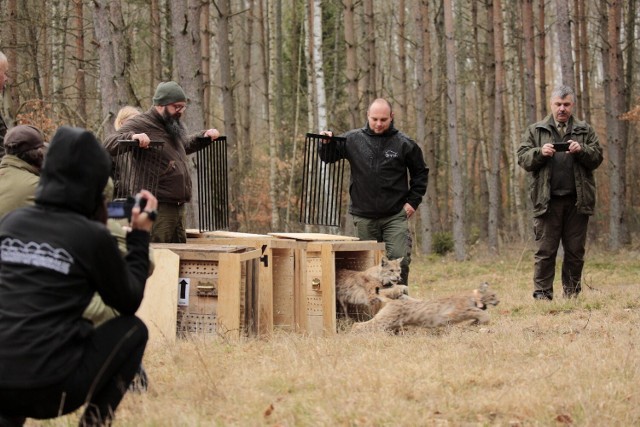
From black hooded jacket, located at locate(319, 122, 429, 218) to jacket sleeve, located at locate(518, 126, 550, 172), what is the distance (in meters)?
1.29

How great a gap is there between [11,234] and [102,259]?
1.58 ft

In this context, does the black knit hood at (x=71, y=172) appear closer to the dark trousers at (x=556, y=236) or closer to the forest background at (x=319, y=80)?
the dark trousers at (x=556, y=236)

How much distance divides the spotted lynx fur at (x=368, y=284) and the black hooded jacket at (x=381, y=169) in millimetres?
847

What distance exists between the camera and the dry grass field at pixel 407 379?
4.91 meters

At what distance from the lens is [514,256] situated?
803 inches

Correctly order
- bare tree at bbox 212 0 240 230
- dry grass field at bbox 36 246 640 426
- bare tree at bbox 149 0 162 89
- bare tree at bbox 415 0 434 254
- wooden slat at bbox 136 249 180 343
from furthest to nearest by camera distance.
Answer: bare tree at bbox 149 0 162 89 → bare tree at bbox 415 0 434 254 → bare tree at bbox 212 0 240 230 → wooden slat at bbox 136 249 180 343 → dry grass field at bbox 36 246 640 426

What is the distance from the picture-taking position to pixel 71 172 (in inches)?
161

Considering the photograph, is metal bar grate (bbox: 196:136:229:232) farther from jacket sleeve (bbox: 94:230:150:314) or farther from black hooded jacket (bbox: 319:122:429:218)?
jacket sleeve (bbox: 94:230:150:314)

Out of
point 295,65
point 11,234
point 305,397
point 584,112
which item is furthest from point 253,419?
point 295,65

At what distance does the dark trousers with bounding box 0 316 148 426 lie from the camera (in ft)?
Result: 13.4

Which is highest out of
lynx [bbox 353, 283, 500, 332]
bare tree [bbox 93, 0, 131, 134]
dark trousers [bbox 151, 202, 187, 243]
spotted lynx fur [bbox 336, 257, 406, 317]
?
bare tree [bbox 93, 0, 131, 134]

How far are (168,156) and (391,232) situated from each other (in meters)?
2.78

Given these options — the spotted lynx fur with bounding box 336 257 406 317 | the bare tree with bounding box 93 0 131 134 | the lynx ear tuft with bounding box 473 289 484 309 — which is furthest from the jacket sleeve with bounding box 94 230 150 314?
the bare tree with bounding box 93 0 131 134

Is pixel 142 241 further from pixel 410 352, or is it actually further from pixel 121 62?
pixel 121 62
